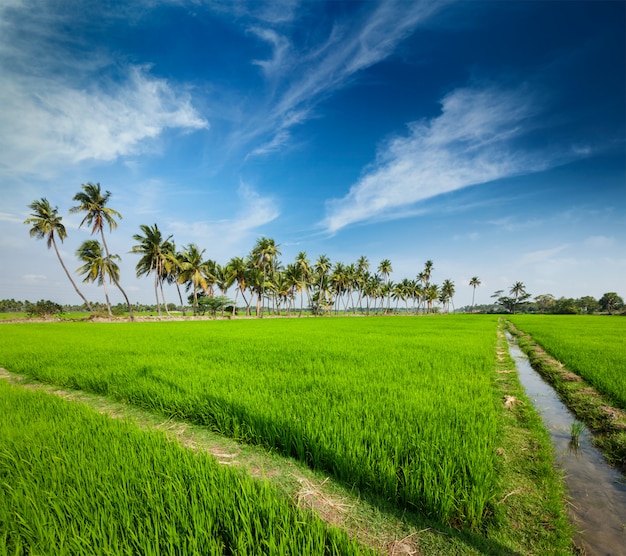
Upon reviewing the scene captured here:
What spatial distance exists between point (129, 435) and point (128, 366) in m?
4.23

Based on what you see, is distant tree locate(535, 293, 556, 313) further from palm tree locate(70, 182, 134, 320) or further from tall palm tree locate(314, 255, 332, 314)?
palm tree locate(70, 182, 134, 320)

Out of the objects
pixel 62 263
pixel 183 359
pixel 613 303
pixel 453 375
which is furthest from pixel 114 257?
pixel 613 303

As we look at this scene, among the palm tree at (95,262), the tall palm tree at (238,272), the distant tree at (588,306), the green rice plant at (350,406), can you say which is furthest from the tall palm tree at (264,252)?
the distant tree at (588,306)

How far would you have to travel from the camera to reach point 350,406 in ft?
12.8

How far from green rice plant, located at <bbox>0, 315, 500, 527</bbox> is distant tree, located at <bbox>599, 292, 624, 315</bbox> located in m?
108

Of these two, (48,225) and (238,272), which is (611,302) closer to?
(238,272)

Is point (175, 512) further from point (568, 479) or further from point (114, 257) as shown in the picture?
point (114, 257)

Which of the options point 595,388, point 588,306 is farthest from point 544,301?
point 595,388

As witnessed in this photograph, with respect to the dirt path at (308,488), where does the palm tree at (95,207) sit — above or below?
above

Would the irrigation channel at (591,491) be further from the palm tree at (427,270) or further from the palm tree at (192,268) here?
the palm tree at (427,270)

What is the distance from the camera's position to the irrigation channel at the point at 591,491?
2.03 metres

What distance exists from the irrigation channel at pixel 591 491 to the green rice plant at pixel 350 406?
2.07 ft

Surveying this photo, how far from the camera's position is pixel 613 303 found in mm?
78750

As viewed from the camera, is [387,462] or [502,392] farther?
[502,392]
